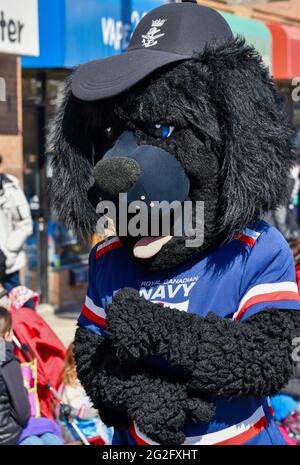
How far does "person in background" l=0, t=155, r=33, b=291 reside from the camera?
6.56m

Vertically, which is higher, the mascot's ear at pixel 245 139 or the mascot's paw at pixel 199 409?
the mascot's ear at pixel 245 139

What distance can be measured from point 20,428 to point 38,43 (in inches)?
167

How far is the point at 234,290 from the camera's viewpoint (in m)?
2.17

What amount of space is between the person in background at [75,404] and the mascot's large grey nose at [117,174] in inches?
100

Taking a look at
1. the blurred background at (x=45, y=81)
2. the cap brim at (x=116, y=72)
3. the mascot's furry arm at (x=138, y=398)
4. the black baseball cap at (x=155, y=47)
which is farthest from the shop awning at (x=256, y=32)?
the mascot's furry arm at (x=138, y=398)

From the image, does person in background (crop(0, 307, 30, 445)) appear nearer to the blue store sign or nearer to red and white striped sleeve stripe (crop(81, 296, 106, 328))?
red and white striped sleeve stripe (crop(81, 296, 106, 328))

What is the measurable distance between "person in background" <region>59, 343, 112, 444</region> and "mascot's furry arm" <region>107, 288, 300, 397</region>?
252cm

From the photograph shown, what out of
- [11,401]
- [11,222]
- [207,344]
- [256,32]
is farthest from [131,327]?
[256,32]

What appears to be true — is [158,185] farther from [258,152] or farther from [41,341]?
[41,341]

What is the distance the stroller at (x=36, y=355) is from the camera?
4.50 m

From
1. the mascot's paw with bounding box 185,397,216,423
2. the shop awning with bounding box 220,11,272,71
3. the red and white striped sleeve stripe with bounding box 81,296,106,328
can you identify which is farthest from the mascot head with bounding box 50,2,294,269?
the shop awning with bounding box 220,11,272,71

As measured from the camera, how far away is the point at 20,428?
4.09 metres

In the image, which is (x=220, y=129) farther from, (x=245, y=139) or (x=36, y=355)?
(x=36, y=355)

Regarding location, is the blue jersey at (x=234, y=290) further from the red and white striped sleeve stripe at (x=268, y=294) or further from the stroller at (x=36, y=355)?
the stroller at (x=36, y=355)
